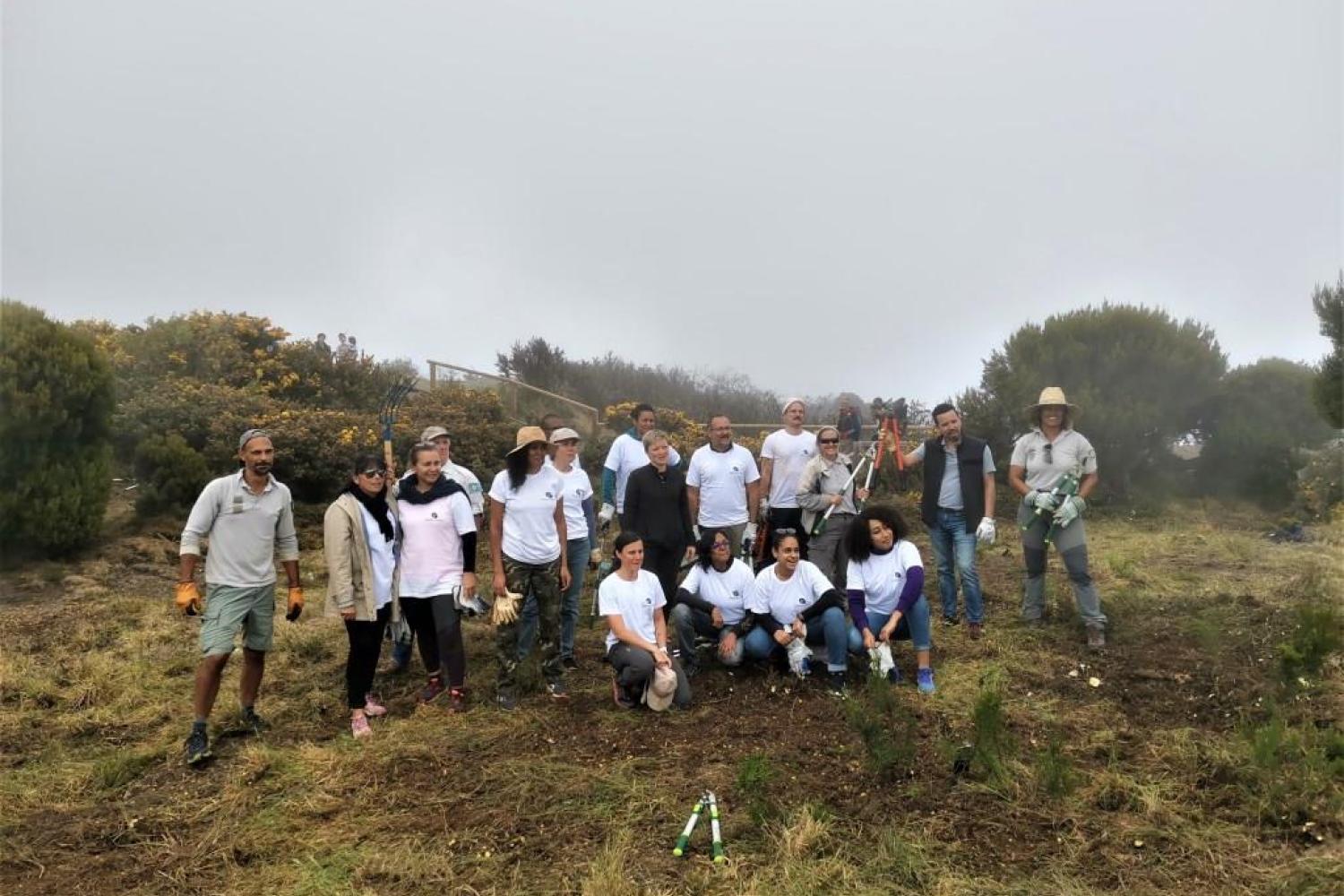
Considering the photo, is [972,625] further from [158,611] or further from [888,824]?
[158,611]

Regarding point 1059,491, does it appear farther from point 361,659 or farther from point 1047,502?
point 361,659

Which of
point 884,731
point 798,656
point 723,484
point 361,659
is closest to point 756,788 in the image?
point 884,731

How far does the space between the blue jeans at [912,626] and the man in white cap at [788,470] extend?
0.87 metres

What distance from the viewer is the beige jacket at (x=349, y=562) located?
152 inches

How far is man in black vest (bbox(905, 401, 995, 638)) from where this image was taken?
5332 millimetres

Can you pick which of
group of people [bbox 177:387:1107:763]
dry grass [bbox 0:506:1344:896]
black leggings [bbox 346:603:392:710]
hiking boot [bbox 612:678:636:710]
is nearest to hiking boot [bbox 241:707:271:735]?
group of people [bbox 177:387:1107:763]

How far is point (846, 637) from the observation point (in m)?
4.50

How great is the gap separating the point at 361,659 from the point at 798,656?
2421 mm

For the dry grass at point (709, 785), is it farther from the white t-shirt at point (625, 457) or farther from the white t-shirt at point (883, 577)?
the white t-shirt at point (625, 457)

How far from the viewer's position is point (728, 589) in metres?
4.79

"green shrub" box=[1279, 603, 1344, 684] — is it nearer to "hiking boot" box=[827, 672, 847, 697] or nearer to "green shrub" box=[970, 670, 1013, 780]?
"green shrub" box=[970, 670, 1013, 780]

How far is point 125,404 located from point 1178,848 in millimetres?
10934

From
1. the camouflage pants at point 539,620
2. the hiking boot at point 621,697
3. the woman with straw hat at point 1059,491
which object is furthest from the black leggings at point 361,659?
the woman with straw hat at point 1059,491

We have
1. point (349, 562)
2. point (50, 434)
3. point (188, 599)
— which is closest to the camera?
point (188, 599)
